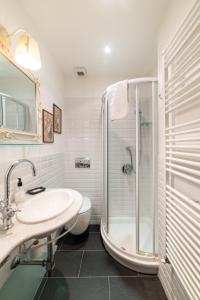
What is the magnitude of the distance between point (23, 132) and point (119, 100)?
0.98 metres

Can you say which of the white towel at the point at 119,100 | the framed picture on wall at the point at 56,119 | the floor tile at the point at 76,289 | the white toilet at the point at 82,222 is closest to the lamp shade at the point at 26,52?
the white towel at the point at 119,100

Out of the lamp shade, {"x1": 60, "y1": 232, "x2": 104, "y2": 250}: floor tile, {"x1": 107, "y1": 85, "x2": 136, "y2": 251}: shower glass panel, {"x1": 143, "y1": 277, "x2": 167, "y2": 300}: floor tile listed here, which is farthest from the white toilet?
the lamp shade

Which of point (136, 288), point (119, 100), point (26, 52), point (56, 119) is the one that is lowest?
point (136, 288)

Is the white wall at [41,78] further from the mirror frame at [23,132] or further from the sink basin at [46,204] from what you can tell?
the sink basin at [46,204]

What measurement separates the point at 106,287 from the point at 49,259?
566 millimetres

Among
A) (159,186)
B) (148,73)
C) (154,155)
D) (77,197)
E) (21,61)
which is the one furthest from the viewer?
(148,73)

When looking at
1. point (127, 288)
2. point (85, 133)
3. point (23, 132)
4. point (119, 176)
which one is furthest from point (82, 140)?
point (127, 288)

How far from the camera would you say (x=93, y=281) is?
158 centimetres

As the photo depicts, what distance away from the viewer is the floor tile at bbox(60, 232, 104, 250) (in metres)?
2.09

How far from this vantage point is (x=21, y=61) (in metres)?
1.19

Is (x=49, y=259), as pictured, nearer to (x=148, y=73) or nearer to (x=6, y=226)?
(x=6, y=226)

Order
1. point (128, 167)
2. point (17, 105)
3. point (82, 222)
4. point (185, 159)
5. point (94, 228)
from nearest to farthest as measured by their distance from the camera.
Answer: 1. point (185, 159)
2. point (17, 105)
3. point (82, 222)
4. point (128, 167)
5. point (94, 228)

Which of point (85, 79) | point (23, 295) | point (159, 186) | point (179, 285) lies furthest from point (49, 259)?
point (85, 79)

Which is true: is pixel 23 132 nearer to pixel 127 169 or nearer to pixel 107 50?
pixel 107 50
